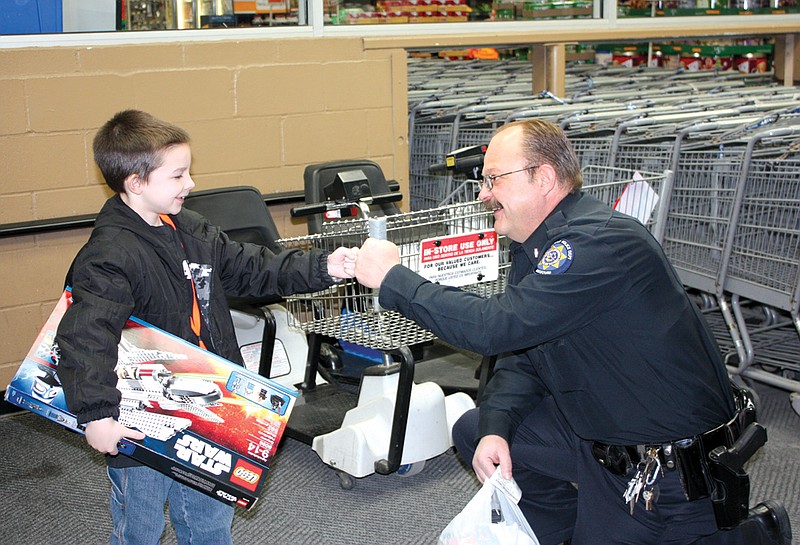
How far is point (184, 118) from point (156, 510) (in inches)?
91.3

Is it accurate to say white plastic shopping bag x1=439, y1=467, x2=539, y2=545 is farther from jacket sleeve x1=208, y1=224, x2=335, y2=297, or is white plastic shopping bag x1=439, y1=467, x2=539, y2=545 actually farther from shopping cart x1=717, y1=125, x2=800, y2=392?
shopping cart x1=717, y1=125, x2=800, y2=392

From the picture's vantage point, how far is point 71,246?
4230 millimetres

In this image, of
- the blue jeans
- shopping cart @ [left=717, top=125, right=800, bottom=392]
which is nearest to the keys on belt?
the blue jeans

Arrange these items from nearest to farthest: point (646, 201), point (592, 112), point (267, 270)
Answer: point (267, 270)
point (646, 201)
point (592, 112)

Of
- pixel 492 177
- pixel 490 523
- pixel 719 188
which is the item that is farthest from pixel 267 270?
pixel 719 188

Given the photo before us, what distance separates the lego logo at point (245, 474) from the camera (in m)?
2.37

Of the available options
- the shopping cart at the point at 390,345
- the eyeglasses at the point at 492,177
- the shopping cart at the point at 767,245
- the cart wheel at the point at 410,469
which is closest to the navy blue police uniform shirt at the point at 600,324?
the eyeglasses at the point at 492,177

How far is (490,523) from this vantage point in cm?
238

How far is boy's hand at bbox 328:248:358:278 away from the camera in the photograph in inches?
101

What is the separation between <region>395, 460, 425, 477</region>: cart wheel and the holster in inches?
56.6

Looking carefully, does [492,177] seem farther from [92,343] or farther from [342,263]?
[92,343]

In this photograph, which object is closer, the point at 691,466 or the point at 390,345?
the point at 691,466

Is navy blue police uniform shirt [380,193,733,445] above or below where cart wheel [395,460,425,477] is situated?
above

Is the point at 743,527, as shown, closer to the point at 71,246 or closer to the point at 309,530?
the point at 309,530
